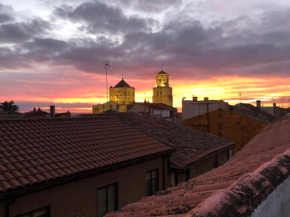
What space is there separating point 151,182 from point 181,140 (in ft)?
22.1

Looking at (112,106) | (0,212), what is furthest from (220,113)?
(112,106)

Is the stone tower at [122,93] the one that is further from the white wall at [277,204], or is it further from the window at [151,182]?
the white wall at [277,204]

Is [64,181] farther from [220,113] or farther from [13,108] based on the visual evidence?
[13,108]

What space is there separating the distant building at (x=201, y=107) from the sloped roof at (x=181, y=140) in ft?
41.2

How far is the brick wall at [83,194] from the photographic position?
765 centimetres

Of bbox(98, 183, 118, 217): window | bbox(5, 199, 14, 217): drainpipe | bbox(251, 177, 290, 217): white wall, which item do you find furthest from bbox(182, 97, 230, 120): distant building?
bbox(251, 177, 290, 217): white wall

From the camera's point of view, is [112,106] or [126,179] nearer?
[126,179]

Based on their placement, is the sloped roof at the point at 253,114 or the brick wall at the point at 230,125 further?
the sloped roof at the point at 253,114

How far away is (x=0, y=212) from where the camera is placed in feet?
22.5

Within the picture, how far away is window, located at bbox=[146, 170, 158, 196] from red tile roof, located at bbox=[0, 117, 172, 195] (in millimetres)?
1036

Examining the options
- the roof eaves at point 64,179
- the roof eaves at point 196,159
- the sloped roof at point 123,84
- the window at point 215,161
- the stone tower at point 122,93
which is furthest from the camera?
the sloped roof at point 123,84

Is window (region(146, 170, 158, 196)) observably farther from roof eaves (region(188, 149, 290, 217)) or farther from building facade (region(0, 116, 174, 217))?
roof eaves (region(188, 149, 290, 217))

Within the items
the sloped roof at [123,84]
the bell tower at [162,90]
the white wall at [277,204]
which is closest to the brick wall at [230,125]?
the white wall at [277,204]

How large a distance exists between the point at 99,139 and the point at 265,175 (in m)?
10.4
